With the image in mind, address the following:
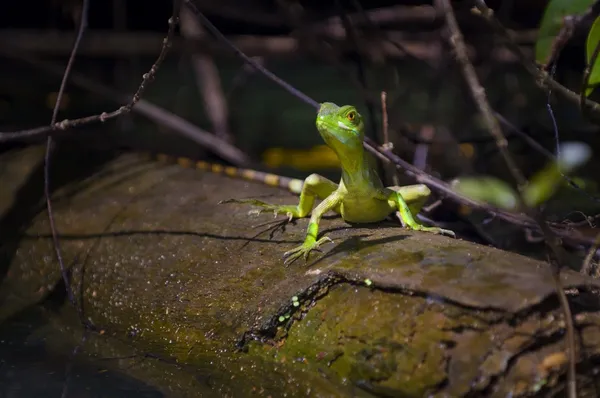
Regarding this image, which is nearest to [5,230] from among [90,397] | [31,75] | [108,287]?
[108,287]

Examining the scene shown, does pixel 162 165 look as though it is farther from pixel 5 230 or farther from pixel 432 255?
pixel 432 255

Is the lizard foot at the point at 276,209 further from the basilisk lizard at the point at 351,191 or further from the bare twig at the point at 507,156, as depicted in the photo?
the bare twig at the point at 507,156

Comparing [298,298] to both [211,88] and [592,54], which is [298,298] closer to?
[592,54]

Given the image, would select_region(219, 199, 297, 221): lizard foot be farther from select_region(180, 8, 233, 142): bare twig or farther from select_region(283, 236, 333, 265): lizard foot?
select_region(180, 8, 233, 142): bare twig

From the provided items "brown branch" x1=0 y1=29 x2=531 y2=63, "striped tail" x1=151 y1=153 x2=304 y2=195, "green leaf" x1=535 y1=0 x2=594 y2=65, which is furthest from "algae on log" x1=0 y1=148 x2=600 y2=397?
"brown branch" x1=0 y1=29 x2=531 y2=63

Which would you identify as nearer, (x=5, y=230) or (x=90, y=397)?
(x=90, y=397)

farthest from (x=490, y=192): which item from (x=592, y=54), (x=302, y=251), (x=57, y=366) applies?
(x=57, y=366)
